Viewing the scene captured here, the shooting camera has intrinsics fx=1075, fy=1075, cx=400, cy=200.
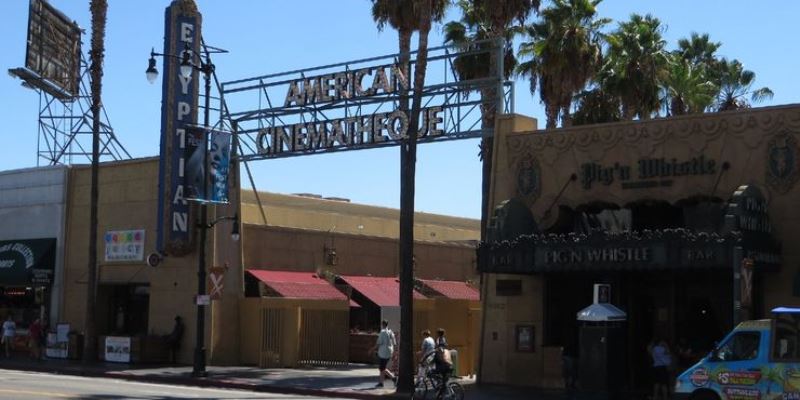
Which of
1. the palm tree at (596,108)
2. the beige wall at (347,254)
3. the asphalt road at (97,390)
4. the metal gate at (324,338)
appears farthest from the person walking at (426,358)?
the palm tree at (596,108)

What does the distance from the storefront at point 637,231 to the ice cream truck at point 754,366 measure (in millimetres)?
3642

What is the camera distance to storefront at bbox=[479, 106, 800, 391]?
23625mm

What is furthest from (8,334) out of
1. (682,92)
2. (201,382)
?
(682,92)

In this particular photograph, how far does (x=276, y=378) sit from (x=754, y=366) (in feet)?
49.3

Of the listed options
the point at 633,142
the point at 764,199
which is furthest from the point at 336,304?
the point at 764,199

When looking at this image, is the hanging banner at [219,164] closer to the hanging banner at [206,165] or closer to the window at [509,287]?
the hanging banner at [206,165]

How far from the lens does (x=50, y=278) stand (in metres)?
39.3

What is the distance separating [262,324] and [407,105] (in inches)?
343

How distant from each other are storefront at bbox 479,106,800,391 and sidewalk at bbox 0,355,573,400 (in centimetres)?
193

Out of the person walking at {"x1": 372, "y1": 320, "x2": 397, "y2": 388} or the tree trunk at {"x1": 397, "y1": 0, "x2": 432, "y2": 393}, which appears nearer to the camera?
the tree trunk at {"x1": 397, "y1": 0, "x2": 432, "y2": 393}

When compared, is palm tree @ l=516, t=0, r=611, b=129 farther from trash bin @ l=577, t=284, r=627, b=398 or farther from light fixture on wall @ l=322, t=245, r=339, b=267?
trash bin @ l=577, t=284, r=627, b=398

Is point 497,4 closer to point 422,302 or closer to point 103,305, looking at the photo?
point 422,302

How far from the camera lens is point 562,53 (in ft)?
120

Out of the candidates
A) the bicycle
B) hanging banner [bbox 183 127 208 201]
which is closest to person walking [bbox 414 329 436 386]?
the bicycle
